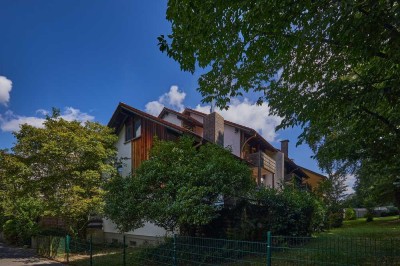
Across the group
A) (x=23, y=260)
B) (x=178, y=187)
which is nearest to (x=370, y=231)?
(x=178, y=187)

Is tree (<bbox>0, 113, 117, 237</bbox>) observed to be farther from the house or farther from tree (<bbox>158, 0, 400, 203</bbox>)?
tree (<bbox>158, 0, 400, 203</bbox>)

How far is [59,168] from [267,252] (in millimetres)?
14003

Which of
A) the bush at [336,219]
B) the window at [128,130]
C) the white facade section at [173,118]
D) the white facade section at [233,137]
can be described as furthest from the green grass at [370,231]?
the window at [128,130]

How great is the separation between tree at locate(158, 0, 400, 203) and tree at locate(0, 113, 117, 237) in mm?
10772

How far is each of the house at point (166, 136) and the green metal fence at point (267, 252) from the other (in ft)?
13.1

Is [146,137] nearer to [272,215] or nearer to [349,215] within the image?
[272,215]

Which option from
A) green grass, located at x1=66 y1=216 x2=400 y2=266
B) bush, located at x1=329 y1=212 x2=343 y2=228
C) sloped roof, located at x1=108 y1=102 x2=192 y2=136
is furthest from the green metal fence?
bush, located at x1=329 y1=212 x2=343 y2=228

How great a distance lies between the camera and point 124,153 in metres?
22.4

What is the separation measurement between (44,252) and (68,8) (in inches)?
471

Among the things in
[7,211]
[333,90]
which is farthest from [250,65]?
[7,211]

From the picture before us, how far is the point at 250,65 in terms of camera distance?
8750 millimetres

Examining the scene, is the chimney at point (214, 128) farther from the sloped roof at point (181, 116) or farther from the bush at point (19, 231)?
the bush at point (19, 231)

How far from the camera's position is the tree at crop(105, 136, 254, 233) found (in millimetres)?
11562

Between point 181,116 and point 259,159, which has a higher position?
point 181,116
